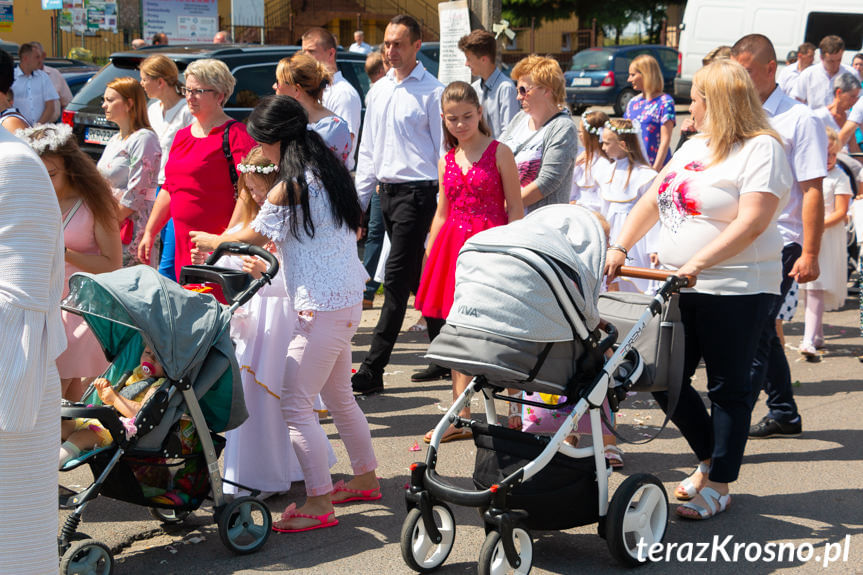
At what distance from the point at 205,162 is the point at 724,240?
2.90 metres

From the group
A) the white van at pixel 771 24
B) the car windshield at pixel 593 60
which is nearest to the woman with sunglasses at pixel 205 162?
the white van at pixel 771 24

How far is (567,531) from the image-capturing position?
14.9 feet

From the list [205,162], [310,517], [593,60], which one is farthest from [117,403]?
[593,60]

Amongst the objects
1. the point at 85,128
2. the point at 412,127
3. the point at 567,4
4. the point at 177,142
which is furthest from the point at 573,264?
the point at 567,4

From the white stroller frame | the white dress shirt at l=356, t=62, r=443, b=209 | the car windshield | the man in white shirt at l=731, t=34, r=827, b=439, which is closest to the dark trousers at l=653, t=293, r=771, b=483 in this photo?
the white stroller frame

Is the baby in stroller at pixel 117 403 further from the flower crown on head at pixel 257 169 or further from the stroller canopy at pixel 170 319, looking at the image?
the flower crown on head at pixel 257 169

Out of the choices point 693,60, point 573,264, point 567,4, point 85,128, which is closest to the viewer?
point 573,264

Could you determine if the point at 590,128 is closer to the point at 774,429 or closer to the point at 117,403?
the point at 774,429

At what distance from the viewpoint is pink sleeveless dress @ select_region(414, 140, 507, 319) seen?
554cm

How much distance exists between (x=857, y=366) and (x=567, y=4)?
3775cm

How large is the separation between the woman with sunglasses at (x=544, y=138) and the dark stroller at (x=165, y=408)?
2122 mm

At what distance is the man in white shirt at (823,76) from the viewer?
42.5 ft

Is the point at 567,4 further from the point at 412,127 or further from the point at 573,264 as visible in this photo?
the point at 573,264

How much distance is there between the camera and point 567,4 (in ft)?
141
